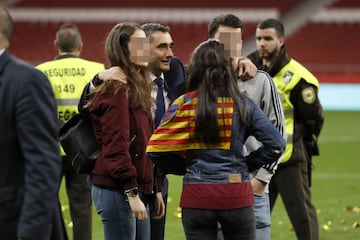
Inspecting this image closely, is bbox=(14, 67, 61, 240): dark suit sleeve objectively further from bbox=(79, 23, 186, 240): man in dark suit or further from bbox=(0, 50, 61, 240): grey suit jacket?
bbox=(79, 23, 186, 240): man in dark suit

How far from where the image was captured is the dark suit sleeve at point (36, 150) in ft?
14.4

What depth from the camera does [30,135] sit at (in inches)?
173

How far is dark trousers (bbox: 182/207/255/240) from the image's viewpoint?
5.44m

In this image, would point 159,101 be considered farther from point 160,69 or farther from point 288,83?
point 288,83

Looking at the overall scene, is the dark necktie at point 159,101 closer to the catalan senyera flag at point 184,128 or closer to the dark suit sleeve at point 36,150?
the catalan senyera flag at point 184,128

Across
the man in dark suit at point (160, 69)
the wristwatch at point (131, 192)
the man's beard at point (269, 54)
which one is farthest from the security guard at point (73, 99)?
the wristwatch at point (131, 192)

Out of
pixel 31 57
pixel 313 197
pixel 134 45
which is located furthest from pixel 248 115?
pixel 31 57

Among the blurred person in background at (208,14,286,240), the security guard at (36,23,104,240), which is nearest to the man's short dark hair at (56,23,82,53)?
the security guard at (36,23,104,240)

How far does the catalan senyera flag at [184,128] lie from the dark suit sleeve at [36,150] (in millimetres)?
1161

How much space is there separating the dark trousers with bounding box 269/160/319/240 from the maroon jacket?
2.65 metres

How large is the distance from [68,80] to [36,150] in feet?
13.5

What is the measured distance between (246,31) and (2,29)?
31.7 m

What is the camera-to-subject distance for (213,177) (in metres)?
5.42

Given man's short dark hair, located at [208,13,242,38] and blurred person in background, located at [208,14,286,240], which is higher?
man's short dark hair, located at [208,13,242,38]
